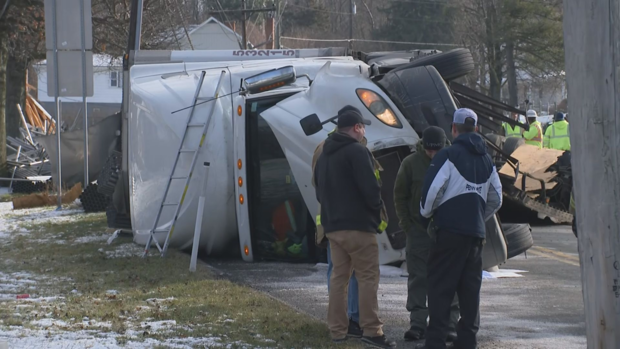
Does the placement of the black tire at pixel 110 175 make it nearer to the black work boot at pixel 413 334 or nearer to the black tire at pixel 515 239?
the black tire at pixel 515 239

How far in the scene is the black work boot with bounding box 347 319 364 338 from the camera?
7109 mm

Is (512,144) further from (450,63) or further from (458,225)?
(458,225)

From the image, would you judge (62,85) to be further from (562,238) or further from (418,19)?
(418,19)

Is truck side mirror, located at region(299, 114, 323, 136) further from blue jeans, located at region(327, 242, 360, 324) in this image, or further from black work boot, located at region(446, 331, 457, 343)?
black work boot, located at region(446, 331, 457, 343)

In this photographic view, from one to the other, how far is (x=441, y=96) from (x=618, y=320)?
16.9ft

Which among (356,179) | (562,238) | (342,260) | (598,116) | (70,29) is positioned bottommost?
(562,238)

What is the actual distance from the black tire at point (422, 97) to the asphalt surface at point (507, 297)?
1771 millimetres

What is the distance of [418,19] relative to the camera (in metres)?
58.7

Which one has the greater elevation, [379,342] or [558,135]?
[558,135]

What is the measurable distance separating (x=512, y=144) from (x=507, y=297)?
31.1 ft

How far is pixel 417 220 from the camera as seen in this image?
7.14 metres

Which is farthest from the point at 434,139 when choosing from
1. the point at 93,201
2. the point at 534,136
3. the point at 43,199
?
the point at 43,199

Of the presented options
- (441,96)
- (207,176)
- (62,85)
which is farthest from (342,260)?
(62,85)

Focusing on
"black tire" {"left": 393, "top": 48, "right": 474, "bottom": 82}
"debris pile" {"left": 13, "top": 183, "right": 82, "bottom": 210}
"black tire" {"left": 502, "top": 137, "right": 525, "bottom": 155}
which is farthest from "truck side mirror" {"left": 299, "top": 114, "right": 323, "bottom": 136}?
"debris pile" {"left": 13, "top": 183, "right": 82, "bottom": 210}
